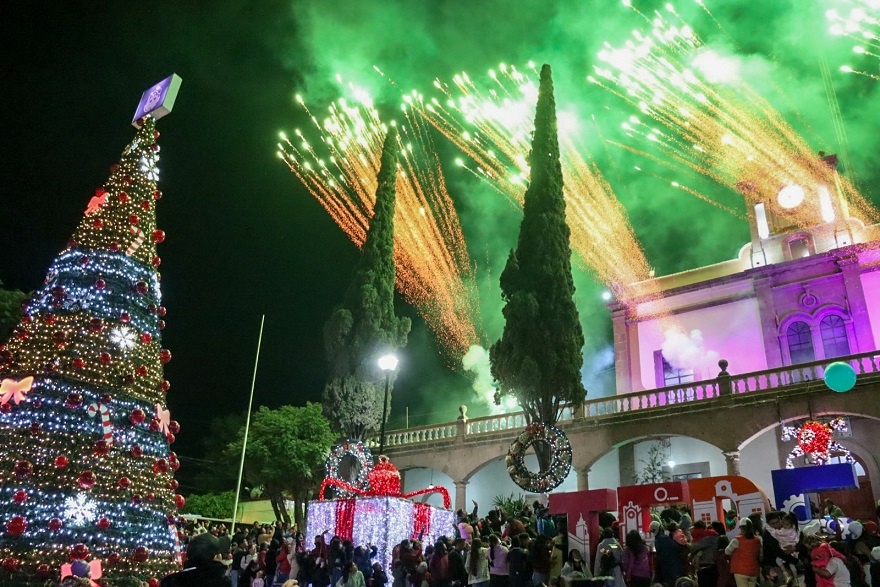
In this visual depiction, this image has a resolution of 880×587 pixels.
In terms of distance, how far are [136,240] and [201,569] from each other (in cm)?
718

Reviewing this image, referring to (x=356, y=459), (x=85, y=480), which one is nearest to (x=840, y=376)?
(x=356, y=459)

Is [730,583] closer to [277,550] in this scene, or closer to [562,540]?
[562,540]

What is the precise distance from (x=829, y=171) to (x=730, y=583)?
20.8 m

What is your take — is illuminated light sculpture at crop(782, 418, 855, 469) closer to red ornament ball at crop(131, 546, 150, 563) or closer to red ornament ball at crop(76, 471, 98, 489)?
red ornament ball at crop(131, 546, 150, 563)

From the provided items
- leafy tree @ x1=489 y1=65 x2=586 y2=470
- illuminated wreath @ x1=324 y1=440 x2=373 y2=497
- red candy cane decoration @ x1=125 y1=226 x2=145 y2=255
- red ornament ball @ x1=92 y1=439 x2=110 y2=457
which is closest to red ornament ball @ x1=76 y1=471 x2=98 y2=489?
red ornament ball @ x1=92 y1=439 x2=110 y2=457

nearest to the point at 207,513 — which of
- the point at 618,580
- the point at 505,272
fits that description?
the point at 505,272

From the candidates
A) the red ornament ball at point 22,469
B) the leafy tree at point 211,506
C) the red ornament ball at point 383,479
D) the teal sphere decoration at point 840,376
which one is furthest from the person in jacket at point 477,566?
the leafy tree at point 211,506

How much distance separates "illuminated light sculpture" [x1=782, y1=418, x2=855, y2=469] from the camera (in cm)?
1831

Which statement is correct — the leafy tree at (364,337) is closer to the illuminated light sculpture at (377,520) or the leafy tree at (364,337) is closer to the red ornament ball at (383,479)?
the red ornament ball at (383,479)

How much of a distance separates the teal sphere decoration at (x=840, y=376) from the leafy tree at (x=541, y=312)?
267 inches

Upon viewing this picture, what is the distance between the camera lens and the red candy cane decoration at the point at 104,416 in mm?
9195

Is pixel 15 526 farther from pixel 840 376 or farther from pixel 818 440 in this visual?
pixel 818 440

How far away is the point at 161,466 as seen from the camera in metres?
9.79

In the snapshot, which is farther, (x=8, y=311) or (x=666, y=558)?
(x=8, y=311)
